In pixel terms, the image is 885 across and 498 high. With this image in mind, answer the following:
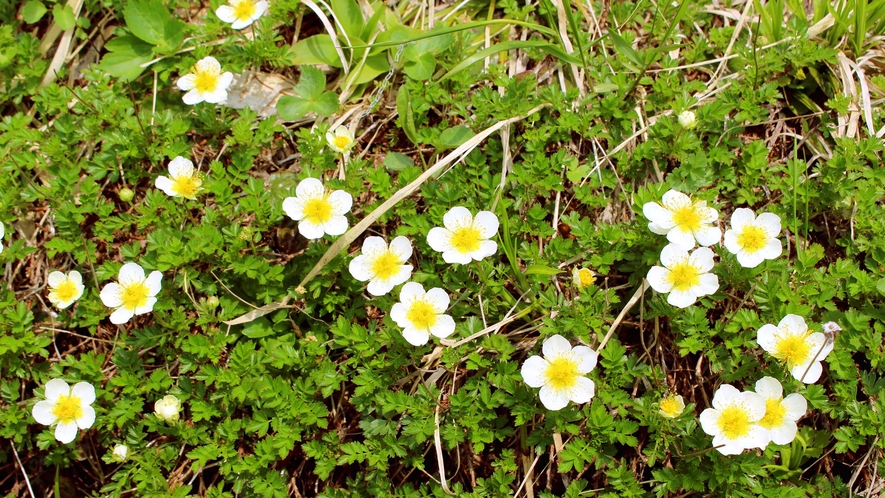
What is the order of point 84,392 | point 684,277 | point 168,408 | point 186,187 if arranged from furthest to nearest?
1. point 186,187
2. point 84,392
3. point 168,408
4. point 684,277

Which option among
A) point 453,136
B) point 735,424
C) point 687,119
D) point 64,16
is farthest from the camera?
point 64,16

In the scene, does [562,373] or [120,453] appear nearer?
[562,373]

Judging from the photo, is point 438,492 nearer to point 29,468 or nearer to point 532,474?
point 532,474

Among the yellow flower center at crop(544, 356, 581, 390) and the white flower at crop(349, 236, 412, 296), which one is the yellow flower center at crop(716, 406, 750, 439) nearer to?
the yellow flower center at crop(544, 356, 581, 390)

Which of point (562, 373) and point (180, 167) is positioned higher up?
point (180, 167)

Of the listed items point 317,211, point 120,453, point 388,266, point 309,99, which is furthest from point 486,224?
point 120,453

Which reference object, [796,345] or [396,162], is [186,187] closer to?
[396,162]

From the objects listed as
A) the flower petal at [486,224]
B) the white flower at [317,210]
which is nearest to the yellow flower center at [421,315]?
the flower petal at [486,224]

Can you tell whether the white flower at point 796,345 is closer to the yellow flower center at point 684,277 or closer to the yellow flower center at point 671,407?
the yellow flower center at point 684,277
